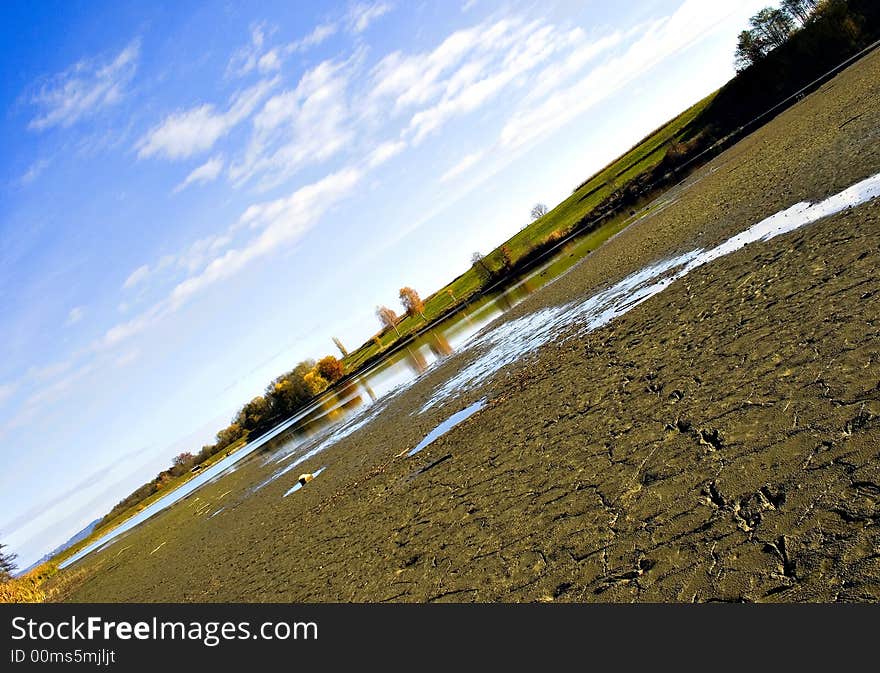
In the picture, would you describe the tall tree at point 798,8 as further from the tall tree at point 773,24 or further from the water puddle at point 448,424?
the water puddle at point 448,424

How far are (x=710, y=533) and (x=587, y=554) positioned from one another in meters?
1.88

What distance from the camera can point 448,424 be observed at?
2203 cm

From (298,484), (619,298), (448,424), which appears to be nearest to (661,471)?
(448,424)

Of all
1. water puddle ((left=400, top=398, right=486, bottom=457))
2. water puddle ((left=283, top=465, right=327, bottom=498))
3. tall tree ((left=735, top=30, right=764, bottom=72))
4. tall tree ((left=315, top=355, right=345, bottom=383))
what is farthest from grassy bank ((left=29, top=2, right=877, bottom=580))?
tall tree ((left=315, top=355, right=345, bottom=383))

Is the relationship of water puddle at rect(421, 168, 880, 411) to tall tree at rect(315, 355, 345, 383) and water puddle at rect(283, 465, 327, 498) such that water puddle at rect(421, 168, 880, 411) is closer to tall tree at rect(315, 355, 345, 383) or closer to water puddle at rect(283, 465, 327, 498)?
water puddle at rect(283, 465, 327, 498)

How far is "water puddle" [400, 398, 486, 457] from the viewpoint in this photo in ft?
69.5

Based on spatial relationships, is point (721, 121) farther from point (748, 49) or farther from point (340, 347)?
point (340, 347)

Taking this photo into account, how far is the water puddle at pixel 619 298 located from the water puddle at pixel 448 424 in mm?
4257

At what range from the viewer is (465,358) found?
38969 mm

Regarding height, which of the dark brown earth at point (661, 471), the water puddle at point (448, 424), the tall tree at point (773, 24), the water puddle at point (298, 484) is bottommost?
the dark brown earth at point (661, 471)

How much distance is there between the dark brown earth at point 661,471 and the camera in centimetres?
627

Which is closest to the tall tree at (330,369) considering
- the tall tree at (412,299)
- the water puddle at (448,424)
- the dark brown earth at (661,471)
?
the tall tree at (412,299)

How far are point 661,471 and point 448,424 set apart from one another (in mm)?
13780

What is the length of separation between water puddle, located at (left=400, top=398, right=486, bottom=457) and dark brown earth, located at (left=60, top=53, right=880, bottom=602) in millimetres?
881
